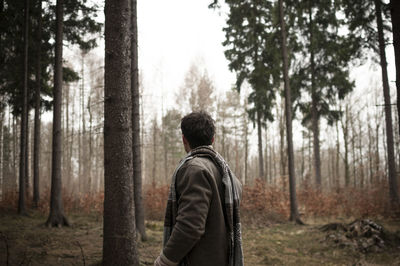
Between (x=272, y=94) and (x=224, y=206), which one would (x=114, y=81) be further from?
(x=272, y=94)

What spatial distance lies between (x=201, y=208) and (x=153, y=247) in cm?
551

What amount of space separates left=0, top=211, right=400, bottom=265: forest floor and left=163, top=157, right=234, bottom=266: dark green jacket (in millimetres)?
3551

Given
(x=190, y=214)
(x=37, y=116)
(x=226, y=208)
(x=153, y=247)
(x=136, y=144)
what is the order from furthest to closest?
(x=37, y=116) < (x=136, y=144) < (x=153, y=247) < (x=226, y=208) < (x=190, y=214)

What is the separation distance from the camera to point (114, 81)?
4234mm

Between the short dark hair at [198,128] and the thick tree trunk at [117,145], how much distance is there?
7.31ft

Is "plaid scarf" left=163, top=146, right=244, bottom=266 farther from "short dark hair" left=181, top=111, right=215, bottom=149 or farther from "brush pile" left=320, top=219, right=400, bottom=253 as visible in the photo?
"brush pile" left=320, top=219, right=400, bottom=253

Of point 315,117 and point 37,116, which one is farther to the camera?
point 315,117

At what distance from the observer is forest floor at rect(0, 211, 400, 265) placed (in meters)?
5.39

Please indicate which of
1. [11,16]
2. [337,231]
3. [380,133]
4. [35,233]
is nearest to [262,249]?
[337,231]

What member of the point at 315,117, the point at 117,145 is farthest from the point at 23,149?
the point at 315,117

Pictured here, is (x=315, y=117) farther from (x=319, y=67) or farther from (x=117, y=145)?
(x=117, y=145)

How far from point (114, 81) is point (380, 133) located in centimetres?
3055

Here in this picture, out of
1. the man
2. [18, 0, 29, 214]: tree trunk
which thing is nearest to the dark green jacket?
the man

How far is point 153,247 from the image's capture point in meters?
6.77
